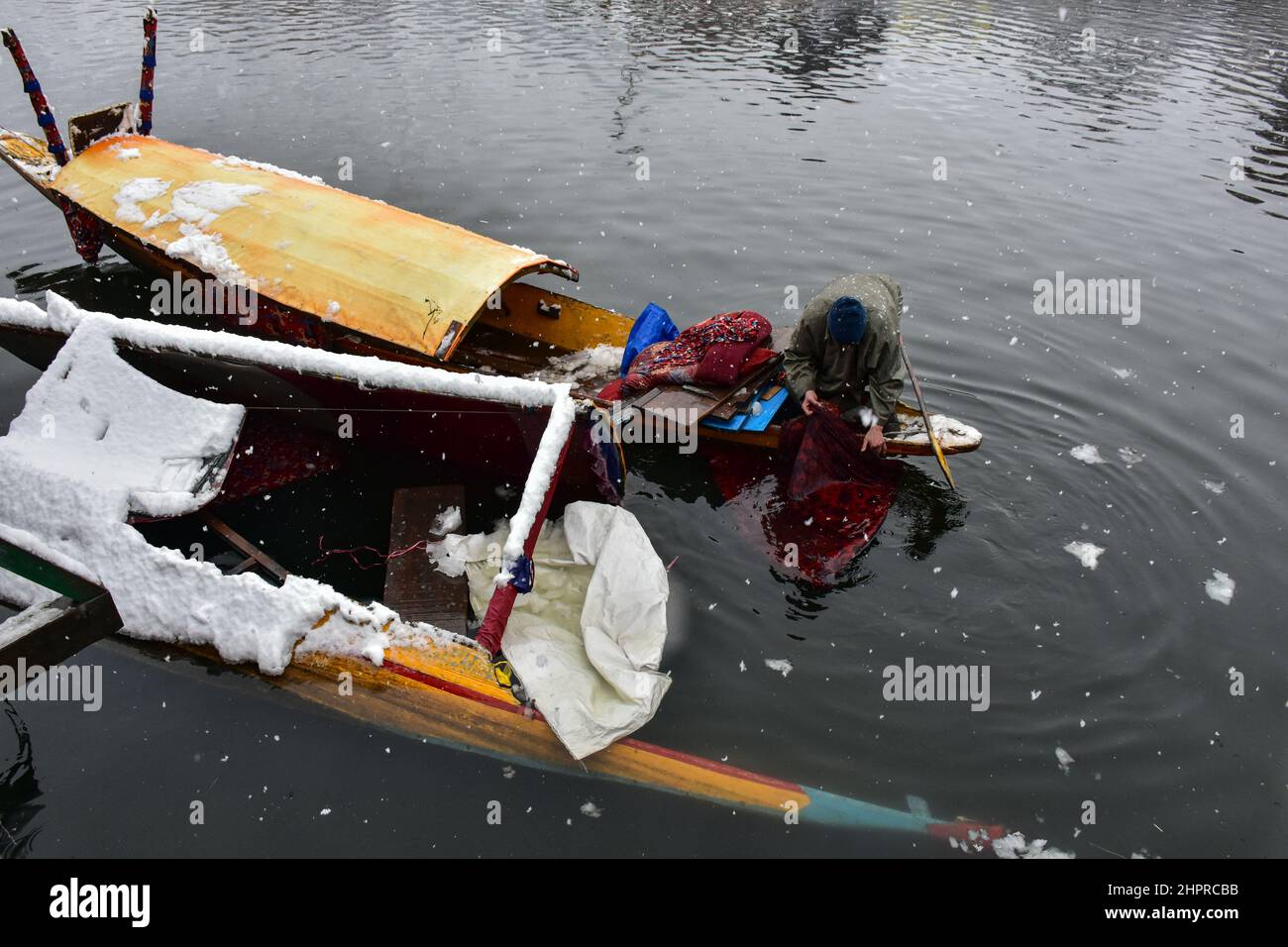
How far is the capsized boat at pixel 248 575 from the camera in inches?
182

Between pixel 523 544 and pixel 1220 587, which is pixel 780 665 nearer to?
pixel 523 544

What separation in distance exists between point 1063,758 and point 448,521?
4.63 m

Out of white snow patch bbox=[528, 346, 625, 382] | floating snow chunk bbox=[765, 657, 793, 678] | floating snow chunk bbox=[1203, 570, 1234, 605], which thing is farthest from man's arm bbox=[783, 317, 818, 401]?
floating snow chunk bbox=[1203, 570, 1234, 605]

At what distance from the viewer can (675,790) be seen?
4637 millimetres

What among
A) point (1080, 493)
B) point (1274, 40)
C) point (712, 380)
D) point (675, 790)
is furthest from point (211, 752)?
point (1274, 40)

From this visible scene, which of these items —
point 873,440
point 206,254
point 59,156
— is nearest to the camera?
point 873,440

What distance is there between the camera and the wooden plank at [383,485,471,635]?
5623 millimetres

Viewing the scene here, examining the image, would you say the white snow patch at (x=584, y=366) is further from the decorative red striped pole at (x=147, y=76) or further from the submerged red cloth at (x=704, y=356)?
the decorative red striped pole at (x=147, y=76)

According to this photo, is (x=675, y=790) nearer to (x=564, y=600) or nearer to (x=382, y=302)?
(x=564, y=600)

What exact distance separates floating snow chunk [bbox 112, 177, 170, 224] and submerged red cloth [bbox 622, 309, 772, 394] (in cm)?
570

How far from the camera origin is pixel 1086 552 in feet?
21.9

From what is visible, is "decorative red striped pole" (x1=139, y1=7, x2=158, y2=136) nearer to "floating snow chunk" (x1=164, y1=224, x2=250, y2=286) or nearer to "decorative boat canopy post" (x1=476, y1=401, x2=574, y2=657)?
"floating snow chunk" (x1=164, y1=224, x2=250, y2=286)

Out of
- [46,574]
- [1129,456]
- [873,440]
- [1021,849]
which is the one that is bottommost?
[1021,849]

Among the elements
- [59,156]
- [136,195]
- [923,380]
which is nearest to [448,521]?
[923,380]
